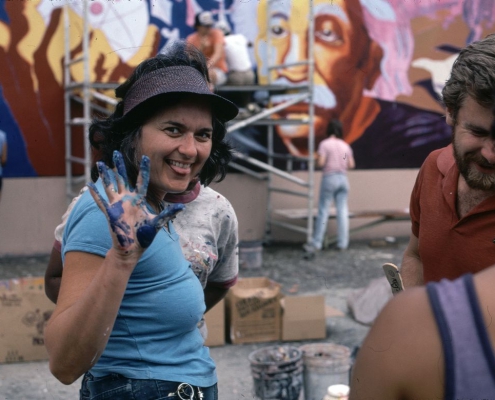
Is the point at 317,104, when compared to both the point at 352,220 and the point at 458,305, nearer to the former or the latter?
the point at 352,220

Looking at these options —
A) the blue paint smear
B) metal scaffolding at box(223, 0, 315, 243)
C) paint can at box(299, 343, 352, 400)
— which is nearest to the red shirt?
paint can at box(299, 343, 352, 400)

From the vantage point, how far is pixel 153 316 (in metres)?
1.95

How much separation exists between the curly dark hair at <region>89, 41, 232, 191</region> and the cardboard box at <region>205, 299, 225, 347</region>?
125 inches

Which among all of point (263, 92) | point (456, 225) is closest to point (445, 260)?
point (456, 225)

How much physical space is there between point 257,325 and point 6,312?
203 cm

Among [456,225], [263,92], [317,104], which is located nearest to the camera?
[456,225]

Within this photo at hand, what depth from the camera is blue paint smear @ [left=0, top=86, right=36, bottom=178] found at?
9.00m

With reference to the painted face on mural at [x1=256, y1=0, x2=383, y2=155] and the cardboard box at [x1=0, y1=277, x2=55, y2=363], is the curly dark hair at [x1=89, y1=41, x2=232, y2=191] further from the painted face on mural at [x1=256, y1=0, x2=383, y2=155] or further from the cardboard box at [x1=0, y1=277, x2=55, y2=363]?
the painted face on mural at [x1=256, y1=0, x2=383, y2=155]

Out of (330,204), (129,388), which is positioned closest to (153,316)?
(129,388)

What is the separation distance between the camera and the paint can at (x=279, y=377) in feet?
13.7

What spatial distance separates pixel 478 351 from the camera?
102 cm

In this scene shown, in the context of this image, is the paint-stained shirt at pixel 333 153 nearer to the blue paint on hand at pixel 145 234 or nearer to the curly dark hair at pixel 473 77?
the curly dark hair at pixel 473 77

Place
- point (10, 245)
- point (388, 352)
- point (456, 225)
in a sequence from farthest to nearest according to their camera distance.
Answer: point (10, 245) < point (456, 225) < point (388, 352)

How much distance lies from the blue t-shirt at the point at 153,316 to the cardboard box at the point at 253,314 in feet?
11.3
